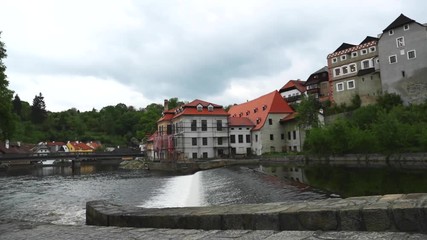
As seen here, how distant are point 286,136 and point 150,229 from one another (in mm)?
55757

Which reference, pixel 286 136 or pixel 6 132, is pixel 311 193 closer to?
pixel 6 132

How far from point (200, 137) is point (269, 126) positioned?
12.6m

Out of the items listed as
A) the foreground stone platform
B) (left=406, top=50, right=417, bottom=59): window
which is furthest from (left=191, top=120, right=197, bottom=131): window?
the foreground stone platform

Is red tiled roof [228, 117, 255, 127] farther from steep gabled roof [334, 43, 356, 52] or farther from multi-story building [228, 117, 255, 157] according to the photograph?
steep gabled roof [334, 43, 356, 52]

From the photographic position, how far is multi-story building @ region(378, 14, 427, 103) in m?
48.8

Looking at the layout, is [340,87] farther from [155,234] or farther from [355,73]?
[155,234]

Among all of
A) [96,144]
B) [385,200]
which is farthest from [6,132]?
[96,144]

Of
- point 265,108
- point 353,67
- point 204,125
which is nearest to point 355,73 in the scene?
point 353,67

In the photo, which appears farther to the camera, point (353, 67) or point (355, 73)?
point (353, 67)

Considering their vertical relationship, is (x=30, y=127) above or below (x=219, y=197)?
above

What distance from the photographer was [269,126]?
196 ft

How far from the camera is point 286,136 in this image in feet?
199

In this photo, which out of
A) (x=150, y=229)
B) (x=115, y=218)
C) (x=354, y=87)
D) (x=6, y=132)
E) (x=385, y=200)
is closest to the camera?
(x=385, y=200)

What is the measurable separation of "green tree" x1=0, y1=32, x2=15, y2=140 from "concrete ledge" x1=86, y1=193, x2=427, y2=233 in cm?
2688
